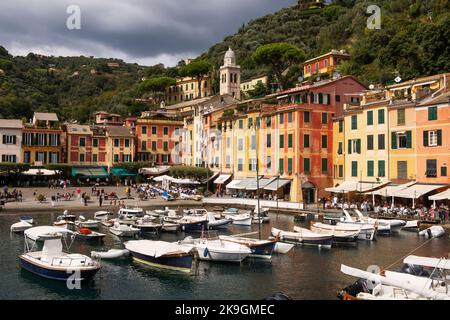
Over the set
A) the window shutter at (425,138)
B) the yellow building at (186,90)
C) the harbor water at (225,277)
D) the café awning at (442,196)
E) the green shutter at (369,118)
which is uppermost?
the yellow building at (186,90)

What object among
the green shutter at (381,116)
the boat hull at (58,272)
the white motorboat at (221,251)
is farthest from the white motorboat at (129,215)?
the green shutter at (381,116)

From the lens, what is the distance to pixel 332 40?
126 m

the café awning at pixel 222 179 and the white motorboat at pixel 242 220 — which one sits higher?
the café awning at pixel 222 179

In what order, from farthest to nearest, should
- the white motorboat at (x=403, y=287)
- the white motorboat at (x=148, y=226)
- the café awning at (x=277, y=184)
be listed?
the café awning at (x=277, y=184) → the white motorboat at (x=148, y=226) → the white motorboat at (x=403, y=287)

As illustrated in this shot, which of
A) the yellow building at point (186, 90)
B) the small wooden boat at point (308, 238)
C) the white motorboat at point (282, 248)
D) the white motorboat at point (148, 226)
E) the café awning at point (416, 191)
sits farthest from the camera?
the yellow building at point (186, 90)

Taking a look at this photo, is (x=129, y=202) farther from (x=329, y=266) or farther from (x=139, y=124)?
(x=329, y=266)

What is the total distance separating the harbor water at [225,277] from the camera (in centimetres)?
2530

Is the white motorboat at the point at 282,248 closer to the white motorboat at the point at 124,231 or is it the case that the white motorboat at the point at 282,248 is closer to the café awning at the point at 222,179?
the white motorboat at the point at 124,231

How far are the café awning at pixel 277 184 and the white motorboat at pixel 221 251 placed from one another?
96.9 ft

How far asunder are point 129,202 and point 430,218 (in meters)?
37.6

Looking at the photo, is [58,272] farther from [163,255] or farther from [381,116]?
[381,116]

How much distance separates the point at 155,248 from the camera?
1241 inches

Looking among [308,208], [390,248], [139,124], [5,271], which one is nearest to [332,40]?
[139,124]
